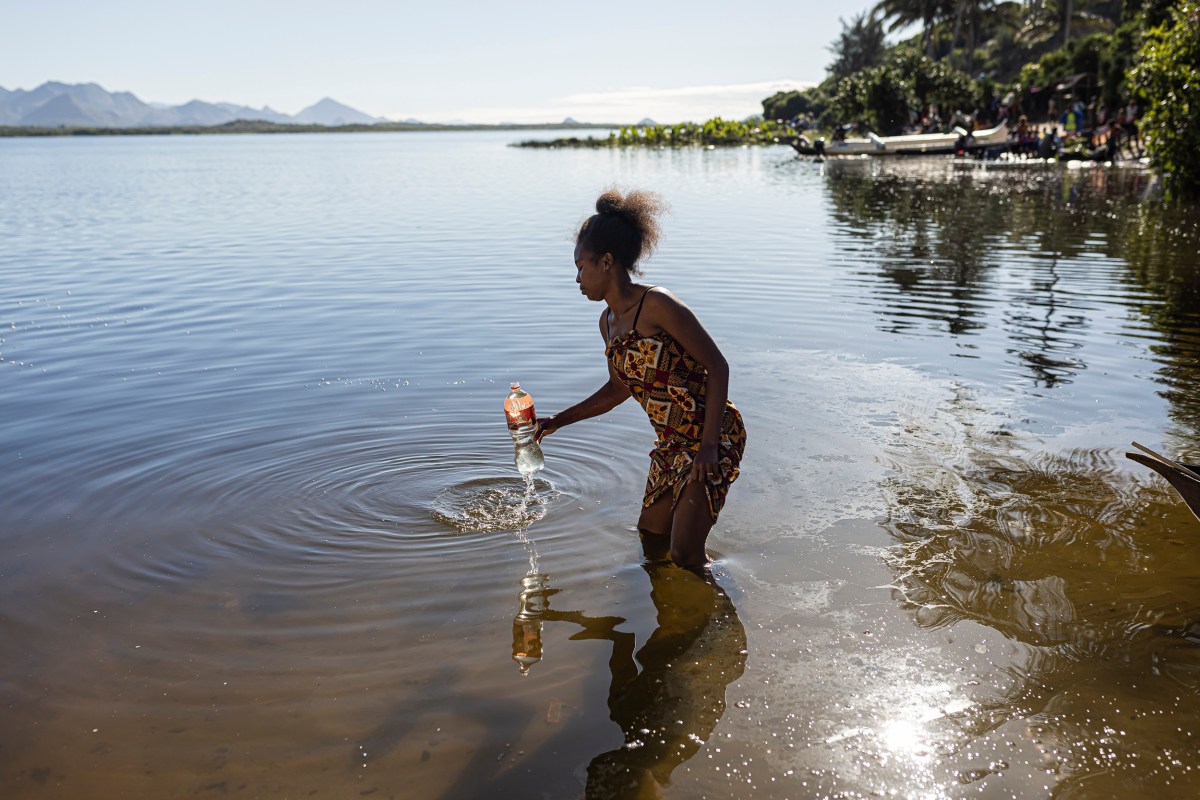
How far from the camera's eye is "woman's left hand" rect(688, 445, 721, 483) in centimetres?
449

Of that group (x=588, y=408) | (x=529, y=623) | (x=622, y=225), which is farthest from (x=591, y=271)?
(x=529, y=623)

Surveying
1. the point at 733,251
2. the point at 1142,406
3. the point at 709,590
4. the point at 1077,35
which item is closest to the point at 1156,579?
the point at 709,590

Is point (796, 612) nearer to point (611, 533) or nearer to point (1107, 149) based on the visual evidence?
point (611, 533)

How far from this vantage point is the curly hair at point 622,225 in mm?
4492

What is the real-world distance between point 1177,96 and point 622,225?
48.1 feet

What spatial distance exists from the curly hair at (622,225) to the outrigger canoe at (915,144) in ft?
133

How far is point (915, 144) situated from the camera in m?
46.4

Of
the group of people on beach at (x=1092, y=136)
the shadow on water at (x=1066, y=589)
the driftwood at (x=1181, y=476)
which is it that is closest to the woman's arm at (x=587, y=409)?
the shadow on water at (x=1066, y=589)

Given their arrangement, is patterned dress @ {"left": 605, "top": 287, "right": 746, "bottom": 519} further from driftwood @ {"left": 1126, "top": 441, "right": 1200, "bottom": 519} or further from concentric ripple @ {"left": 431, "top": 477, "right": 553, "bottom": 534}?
driftwood @ {"left": 1126, "top": 441, "right": 1200, "bottom": 519}

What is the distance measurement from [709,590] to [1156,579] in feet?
6.89

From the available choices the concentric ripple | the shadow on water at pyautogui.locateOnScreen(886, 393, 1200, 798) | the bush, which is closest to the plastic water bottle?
the concentric ripple

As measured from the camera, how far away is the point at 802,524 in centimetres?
535

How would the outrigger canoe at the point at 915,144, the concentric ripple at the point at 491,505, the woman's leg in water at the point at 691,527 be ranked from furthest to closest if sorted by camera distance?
the outrigger canoe at the point at 915,144 → the concentric ripple at the point at 491,505 → the woman's leg in water at the point at 691,527

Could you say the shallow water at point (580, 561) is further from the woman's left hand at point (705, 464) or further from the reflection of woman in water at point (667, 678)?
the woman's left hand at point (705, 464)
